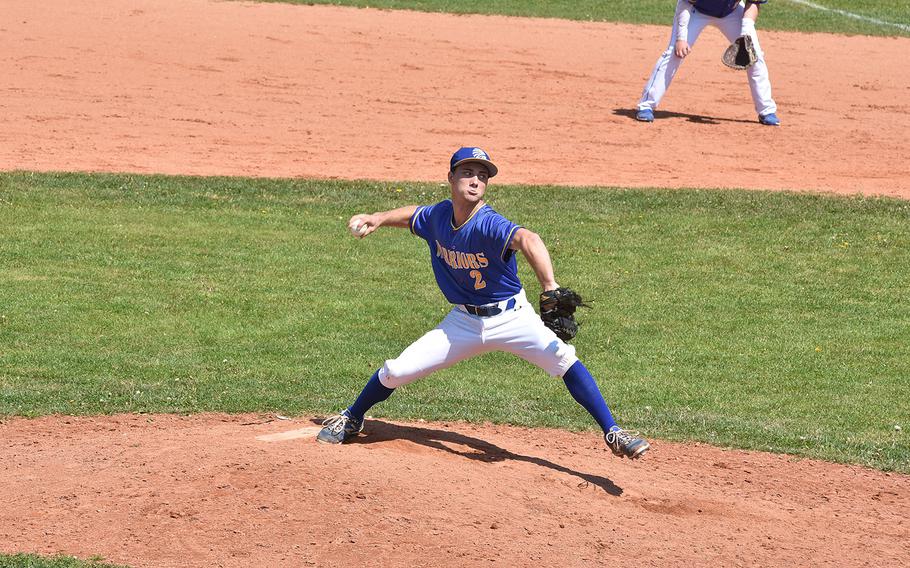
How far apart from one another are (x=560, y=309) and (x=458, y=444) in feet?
4.83

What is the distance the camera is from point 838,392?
909 cm

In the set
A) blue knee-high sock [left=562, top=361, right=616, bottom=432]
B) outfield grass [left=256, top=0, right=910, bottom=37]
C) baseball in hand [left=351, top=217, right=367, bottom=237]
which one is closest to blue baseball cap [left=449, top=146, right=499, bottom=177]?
baseball in hand [left=351, top=217, right=367, bottom=237]

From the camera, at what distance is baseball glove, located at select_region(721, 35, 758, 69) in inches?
641

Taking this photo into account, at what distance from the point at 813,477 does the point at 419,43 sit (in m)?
15.0

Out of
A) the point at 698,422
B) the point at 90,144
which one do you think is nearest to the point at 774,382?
the point at 698,422

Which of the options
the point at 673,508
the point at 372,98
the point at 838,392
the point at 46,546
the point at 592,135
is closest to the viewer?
the point at 46,546

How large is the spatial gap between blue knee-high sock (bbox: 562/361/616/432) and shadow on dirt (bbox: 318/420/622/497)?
315mm

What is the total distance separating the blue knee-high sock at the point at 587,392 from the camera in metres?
6.86

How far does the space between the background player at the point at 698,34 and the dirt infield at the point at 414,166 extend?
1.32 ft

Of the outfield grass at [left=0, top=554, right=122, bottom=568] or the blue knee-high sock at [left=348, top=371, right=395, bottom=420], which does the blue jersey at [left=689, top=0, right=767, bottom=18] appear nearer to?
the blue knee-high sock at [left=348, top=371, right=395, bottom=420]

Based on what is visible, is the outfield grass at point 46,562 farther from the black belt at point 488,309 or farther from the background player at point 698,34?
the background player at point 698,34

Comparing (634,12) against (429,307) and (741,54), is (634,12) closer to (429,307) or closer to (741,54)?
(741,54)

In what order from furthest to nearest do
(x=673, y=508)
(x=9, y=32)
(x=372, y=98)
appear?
1. (x=9, y=32)
2. (x=372, y=98)
3. (x=673, y=508)

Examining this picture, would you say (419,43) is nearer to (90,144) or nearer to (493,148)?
(493,148)
